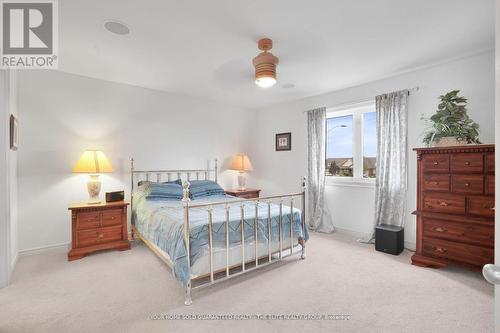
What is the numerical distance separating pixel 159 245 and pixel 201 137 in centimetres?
269

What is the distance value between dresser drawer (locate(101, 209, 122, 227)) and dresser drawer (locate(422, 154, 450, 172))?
4.06 metres

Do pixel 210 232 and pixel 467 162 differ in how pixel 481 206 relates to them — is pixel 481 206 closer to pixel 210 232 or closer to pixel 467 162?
pixel 467 162

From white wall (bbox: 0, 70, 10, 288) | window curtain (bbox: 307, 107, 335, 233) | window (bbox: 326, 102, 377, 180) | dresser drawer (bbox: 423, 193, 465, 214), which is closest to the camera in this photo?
white wall (bbox: 0, 70, 10, 288)

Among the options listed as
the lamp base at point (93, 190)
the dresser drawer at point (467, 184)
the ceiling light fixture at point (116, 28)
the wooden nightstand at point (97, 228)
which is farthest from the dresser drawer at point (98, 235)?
the dresser drawer at point (467, 184)

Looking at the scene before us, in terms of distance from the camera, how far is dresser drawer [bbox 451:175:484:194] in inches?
100

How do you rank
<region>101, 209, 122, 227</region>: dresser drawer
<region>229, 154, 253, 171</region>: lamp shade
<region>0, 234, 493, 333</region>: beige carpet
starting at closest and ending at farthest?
<region>0, 234, 493, 333</region>: beige carpet < <region>101, 209, 122, 227</region>: dresser drawer < <region>229, 154, 253, 171</region>: lamp shade

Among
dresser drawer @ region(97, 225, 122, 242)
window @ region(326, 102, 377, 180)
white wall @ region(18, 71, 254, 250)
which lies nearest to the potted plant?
window @ region(326, 102, 377, 180)

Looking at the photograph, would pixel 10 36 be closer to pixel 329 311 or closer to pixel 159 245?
pixel 159 245

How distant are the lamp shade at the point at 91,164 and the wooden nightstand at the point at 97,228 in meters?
0.47

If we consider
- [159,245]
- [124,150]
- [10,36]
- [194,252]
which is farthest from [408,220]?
[10,36]

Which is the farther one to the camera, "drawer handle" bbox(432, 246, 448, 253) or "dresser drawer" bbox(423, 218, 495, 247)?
"drawer handle" bbox(432, 246, 448, 253)

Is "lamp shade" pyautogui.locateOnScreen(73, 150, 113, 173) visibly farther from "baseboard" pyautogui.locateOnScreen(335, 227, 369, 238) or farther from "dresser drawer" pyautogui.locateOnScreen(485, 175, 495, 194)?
"dresser drawer" pyautogui.locateOnScreen(485, 175, 495, 194)

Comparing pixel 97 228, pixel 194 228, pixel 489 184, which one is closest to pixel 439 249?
pixel 489 184

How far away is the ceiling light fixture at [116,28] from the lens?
2312mm
